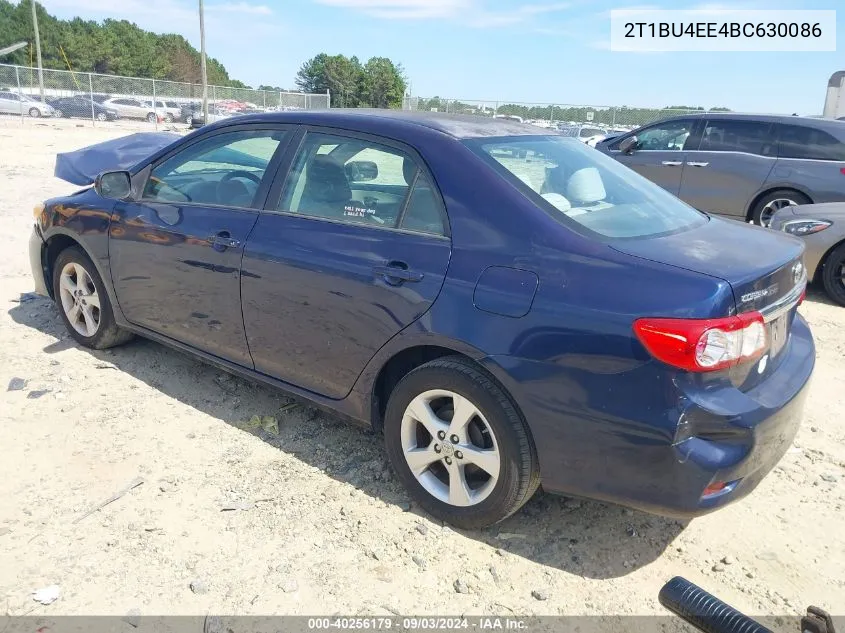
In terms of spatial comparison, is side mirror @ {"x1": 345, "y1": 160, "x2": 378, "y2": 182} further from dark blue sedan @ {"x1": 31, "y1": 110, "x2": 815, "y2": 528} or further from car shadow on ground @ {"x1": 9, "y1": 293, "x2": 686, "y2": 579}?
car shadow on ground @ {"x1": 9, "y1": 293, "x2": 686, "y2": 579}

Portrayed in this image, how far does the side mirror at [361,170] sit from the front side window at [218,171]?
479 mm

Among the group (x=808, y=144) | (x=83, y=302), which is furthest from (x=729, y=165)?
(x=83, y=302)

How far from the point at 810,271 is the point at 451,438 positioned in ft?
17.7

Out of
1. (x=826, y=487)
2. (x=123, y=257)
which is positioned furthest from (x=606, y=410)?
(x=123, y=257)

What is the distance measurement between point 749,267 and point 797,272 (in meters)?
0.46

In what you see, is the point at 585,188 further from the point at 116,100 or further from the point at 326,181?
the point at 116,100

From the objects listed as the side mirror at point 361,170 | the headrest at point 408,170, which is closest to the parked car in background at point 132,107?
the side mirror at point 361,170

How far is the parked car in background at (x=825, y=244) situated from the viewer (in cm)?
646

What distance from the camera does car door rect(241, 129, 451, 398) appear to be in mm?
2881

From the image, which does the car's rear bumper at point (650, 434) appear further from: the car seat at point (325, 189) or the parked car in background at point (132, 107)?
the parked car in background at point (132, 107)

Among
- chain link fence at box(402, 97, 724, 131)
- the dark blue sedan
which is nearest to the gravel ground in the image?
the dark blue sedan

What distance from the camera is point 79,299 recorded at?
4539 millimetres

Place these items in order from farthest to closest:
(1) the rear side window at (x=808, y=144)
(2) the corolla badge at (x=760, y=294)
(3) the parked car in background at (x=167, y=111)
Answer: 1. (3) the parked car in background at (x=167, y=111)
2. (1) the rear side window at (x=808, y=144)
3. (2) the corolla badge at (x=760, y=294)

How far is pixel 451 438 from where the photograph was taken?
280 cm
